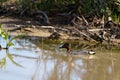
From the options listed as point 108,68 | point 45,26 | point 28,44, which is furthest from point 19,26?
point 108,68

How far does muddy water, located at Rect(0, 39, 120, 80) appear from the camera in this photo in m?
8.41

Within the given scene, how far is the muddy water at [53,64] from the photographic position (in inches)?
331

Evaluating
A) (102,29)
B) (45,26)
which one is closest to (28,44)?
(45,26)

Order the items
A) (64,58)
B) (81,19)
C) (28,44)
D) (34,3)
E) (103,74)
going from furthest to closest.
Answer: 1. (34,3)
2. (81,19)
3. (28,44)
4. (64,58)
5. (103,74)

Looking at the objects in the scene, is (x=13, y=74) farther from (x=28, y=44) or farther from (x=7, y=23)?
(x=7, y=23)

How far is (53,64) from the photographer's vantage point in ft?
31.0

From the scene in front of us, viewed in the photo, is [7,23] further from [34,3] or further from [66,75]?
[66,75]

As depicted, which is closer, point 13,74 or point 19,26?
point 13,74

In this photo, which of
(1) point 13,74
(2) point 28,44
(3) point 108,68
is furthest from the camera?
(2) point 28,44

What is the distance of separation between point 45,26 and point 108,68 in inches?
176

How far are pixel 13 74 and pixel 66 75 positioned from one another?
1.13 m

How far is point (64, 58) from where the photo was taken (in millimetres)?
10102

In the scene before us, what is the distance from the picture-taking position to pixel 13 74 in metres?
8.20

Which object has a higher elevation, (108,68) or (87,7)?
(87,7)
